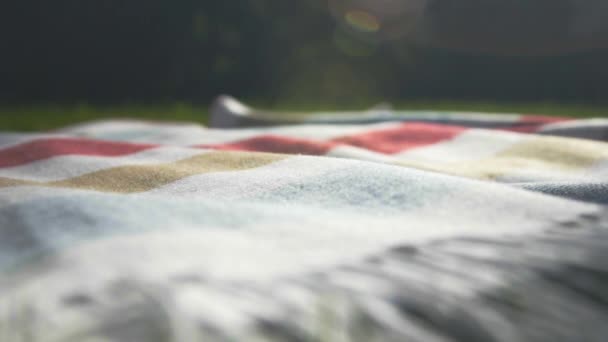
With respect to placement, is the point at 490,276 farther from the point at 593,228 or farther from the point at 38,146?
the point at 38,146

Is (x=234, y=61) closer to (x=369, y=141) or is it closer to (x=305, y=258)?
(x=369, y=141)

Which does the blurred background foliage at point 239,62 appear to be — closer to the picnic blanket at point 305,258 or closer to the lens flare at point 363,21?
the lens flare at point 363,21

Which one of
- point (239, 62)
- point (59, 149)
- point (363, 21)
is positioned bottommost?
point (59, 149)

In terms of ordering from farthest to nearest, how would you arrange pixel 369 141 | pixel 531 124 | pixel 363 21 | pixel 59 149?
1. pixel 363 21
2. pixel 531 124
3. pixel 369 141
4. pixel 59 149

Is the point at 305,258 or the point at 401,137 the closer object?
the point at 305,258

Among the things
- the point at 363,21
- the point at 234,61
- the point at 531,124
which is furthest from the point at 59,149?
the point at 363,21

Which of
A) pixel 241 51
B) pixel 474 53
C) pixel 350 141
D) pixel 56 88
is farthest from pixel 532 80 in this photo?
pixel 350 141
